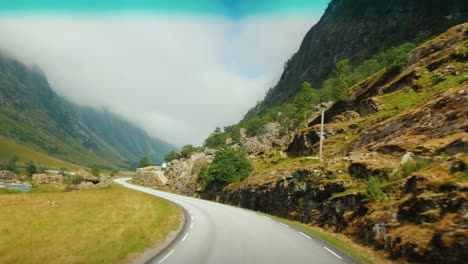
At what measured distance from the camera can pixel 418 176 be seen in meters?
13.4

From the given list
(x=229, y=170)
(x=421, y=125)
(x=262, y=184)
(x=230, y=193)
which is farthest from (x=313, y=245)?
(x=229, y=170)

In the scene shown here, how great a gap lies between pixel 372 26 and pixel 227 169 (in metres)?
167

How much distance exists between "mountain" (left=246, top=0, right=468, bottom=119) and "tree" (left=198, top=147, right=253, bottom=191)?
340ft

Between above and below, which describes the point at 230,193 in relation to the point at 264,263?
above

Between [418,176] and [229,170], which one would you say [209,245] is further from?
[229,170]

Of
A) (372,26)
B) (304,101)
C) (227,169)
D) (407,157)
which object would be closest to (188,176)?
(227,169)

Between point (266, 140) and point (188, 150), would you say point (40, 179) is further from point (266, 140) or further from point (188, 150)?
point (266, 140)

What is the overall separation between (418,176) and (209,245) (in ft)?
41.3

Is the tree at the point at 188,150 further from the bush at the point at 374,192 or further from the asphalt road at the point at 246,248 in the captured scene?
the bush at the point at 374,192

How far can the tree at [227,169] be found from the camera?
49.7m

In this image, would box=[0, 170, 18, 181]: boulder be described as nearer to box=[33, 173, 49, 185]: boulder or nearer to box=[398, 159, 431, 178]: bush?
box=[33, 173, 49, 185]: boulder

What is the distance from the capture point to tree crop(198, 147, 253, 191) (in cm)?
4969

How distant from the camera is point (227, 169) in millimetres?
50156

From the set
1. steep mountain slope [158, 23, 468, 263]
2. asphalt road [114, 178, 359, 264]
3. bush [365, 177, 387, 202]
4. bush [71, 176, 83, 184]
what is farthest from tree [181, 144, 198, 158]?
bush [365, 177, 387, 202]
